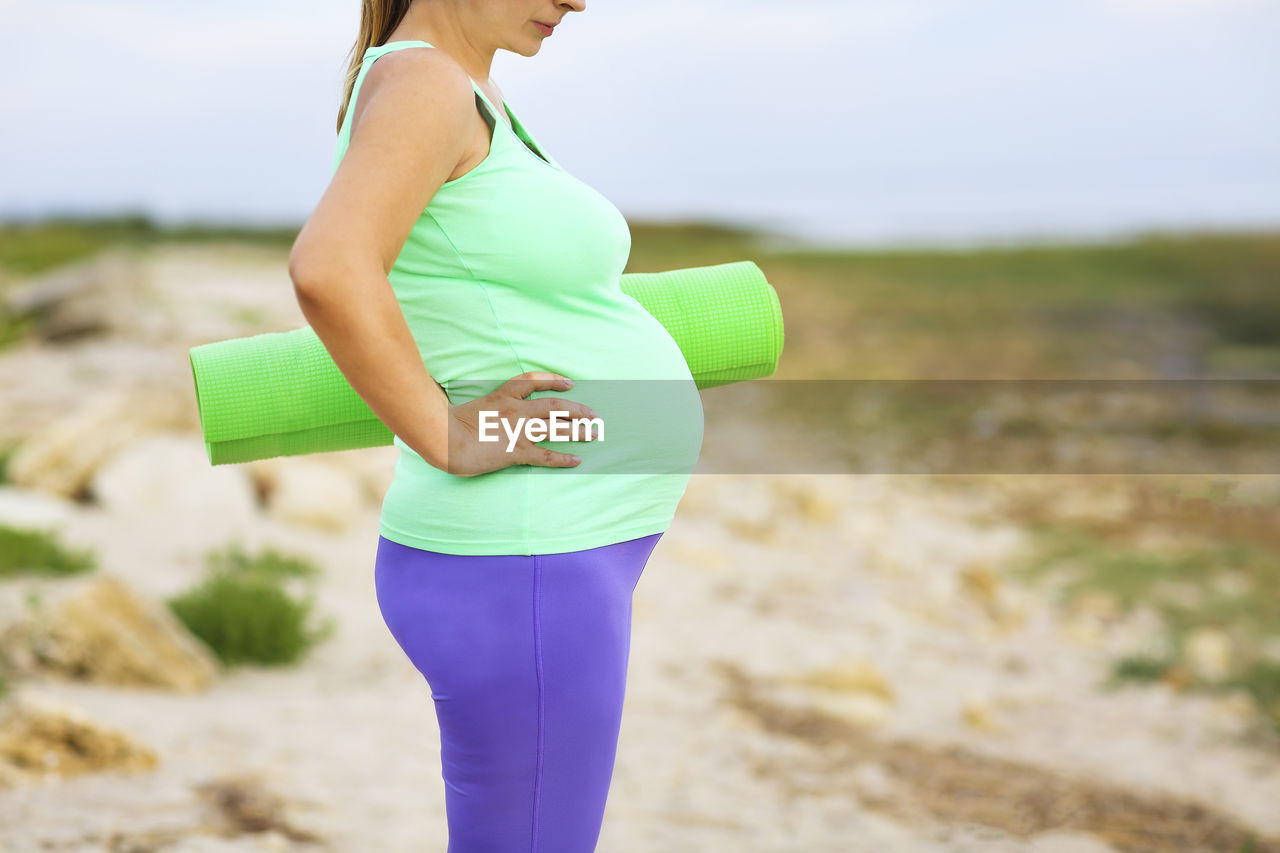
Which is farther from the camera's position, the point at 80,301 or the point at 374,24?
the point at 80,301

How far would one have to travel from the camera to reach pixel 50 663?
3.69 metres

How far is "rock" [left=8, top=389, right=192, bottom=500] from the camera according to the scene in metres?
5.41

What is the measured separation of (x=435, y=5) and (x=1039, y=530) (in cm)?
772

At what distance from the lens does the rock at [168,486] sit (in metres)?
5.48

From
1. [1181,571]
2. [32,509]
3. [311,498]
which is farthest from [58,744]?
[1181,571]

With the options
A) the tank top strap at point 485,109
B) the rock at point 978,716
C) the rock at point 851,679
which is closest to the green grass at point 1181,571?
the rock at point 978,716

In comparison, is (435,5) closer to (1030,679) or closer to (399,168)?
(399,168)

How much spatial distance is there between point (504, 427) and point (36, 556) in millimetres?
3575

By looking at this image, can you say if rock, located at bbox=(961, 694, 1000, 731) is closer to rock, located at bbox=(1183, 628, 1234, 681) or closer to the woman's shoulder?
rock, located at bbox=(1183, 628, 1234, 681)

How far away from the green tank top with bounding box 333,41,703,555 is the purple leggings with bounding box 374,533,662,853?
32 millimetres

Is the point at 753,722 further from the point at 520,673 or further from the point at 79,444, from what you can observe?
the point at 79,444

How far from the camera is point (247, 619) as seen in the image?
431cm

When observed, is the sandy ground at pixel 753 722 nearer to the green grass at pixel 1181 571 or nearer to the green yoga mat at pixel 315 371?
the green grass at pixel 1181 571

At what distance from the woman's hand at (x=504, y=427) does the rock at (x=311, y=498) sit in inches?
190
